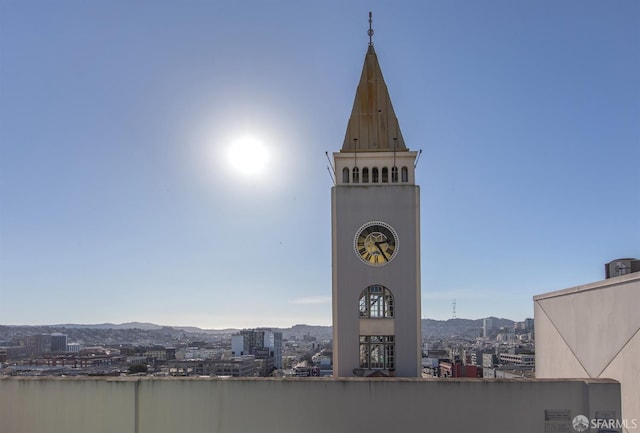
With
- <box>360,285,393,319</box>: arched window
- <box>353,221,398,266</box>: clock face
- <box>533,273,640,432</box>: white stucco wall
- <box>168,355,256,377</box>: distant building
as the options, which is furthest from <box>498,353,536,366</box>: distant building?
<box>353,221,398,266</box>: clock face

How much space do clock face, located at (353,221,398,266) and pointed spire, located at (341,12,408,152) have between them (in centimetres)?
313

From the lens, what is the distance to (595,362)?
44.8ft

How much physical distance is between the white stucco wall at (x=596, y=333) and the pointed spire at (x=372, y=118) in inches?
324

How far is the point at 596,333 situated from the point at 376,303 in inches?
286

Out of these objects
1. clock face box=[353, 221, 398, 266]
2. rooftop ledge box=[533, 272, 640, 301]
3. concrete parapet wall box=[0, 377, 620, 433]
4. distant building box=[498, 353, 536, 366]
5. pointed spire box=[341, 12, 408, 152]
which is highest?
pointed spire box=[341, 12, 408, 152]

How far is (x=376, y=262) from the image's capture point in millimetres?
18047

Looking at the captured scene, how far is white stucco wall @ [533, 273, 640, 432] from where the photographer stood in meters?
11.5

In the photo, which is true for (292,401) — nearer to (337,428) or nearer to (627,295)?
(337,428)

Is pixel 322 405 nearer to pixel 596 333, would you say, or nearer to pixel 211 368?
pixel 596 333

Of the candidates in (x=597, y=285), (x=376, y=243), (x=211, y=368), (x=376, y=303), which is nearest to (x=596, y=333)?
(x=597, y=285)

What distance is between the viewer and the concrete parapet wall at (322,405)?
12703 mm

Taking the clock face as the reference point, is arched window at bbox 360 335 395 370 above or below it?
below

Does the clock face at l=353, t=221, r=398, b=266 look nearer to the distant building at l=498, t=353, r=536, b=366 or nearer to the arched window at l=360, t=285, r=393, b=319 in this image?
the arched window at l=360, t=285, r=393, b=319

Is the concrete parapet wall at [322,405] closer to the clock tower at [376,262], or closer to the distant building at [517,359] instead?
the clock tower at [376,262]
